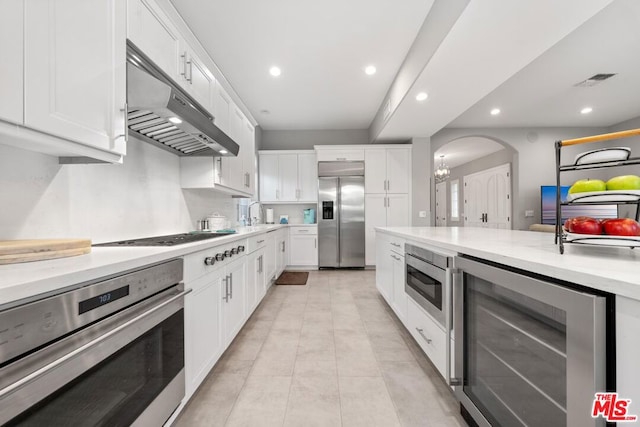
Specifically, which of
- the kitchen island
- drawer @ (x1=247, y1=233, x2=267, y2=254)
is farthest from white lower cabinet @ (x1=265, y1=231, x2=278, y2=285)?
the kitchen island

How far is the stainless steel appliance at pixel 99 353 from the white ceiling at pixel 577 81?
4121mm

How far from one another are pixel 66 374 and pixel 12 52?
995mm

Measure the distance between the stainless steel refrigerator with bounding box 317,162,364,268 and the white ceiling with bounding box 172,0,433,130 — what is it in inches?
49.0

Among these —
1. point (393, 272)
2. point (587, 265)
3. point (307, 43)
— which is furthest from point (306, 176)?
point (587, 265)

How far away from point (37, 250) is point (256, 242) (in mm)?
1946

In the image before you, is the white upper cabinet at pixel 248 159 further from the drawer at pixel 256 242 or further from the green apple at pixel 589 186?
the green apple at pixel 589 186

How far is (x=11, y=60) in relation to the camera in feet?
2.77

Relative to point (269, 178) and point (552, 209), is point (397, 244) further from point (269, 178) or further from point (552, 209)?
point (552, 209)

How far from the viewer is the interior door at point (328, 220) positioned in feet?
16.8

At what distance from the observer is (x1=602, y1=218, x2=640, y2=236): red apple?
0.87 meters

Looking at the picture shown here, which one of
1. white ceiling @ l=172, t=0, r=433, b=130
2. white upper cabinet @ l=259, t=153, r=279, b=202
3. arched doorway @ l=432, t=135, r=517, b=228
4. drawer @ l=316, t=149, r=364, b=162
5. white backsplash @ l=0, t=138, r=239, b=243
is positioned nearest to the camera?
white backsplash @ l=0, t=138, r=239, b=243

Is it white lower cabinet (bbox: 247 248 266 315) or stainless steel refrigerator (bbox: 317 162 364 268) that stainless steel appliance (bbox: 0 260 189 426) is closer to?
white lower cabinet (bbox: 247 248 266 315)

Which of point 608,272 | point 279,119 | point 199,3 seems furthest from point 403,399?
point 279,119

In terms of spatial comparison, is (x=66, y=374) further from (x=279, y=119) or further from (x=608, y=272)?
(x=279, y=119)
